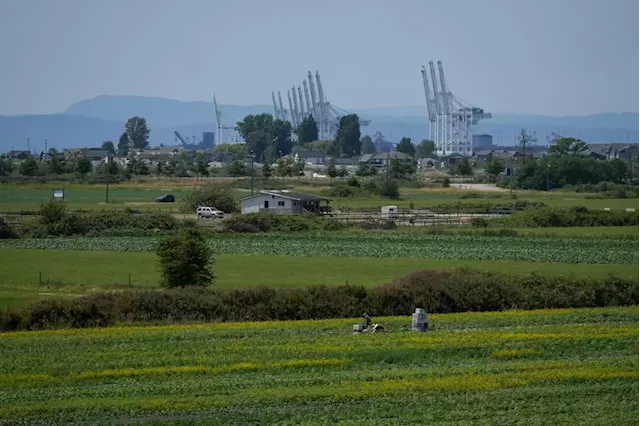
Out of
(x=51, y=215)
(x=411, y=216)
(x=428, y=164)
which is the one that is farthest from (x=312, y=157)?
(x=51, y=215)

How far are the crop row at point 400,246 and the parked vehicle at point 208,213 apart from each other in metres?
10.6

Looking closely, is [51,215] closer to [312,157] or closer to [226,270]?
[226,270]

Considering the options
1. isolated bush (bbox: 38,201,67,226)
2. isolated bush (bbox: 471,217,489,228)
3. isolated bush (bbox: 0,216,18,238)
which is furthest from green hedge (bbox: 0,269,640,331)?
isolated bush (bbox: 471,217,489,228)

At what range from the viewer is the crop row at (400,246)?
151 feet

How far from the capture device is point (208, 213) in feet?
217

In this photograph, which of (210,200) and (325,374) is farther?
(210,200)

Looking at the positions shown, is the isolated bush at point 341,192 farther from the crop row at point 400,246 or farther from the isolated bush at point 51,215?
the isolated bush at point 51,215

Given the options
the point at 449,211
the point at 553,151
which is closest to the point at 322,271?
the point at 449,211

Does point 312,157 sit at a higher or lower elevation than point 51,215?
higher

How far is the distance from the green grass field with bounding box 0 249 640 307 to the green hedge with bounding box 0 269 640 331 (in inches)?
132

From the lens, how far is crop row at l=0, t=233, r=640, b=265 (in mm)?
45938

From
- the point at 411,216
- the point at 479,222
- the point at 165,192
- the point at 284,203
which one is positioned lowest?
the point at 479,222

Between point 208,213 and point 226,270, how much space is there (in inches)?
1029

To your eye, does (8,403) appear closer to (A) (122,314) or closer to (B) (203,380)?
(B) (203,380)
